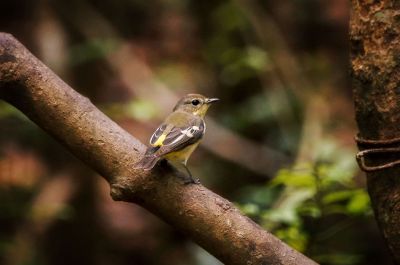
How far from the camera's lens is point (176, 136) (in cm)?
318

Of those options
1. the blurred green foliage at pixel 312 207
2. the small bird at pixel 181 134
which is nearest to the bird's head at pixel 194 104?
the small bird at pixel 181 134

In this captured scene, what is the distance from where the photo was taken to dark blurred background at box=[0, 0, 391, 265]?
5199 millimetres

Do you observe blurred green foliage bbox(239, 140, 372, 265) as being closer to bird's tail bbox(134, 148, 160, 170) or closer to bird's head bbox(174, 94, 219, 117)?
bird's tail bbox(134, 148, 160, 170)

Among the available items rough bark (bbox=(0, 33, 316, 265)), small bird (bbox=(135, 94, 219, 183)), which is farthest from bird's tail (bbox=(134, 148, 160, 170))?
A: small bird (bbox=(135, 94, 219, 183))

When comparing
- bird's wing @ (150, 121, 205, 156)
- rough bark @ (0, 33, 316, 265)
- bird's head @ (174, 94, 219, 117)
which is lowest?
rough bark @ (0, 33, 316, 265)

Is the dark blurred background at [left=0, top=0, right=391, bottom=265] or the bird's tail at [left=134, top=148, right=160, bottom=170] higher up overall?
the dark blurred background at [left=0, top=0, right=391, bottom=265]

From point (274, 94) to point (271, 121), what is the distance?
0.39 metres

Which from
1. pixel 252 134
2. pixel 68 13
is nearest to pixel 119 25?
pixel 68 13

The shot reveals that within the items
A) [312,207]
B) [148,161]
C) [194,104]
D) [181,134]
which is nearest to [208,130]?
[194,104]

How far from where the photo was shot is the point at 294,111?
19.1 feet

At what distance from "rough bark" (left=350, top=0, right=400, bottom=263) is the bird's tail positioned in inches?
25.5

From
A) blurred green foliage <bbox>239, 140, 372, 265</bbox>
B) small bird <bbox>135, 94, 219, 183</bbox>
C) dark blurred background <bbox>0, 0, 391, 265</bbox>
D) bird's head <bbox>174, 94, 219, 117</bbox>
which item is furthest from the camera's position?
dark blurred background <bbox>0, 0, 391, 265</bbox>

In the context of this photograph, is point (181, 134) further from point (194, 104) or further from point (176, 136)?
point (194, 104)

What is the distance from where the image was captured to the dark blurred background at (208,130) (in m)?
5.20
